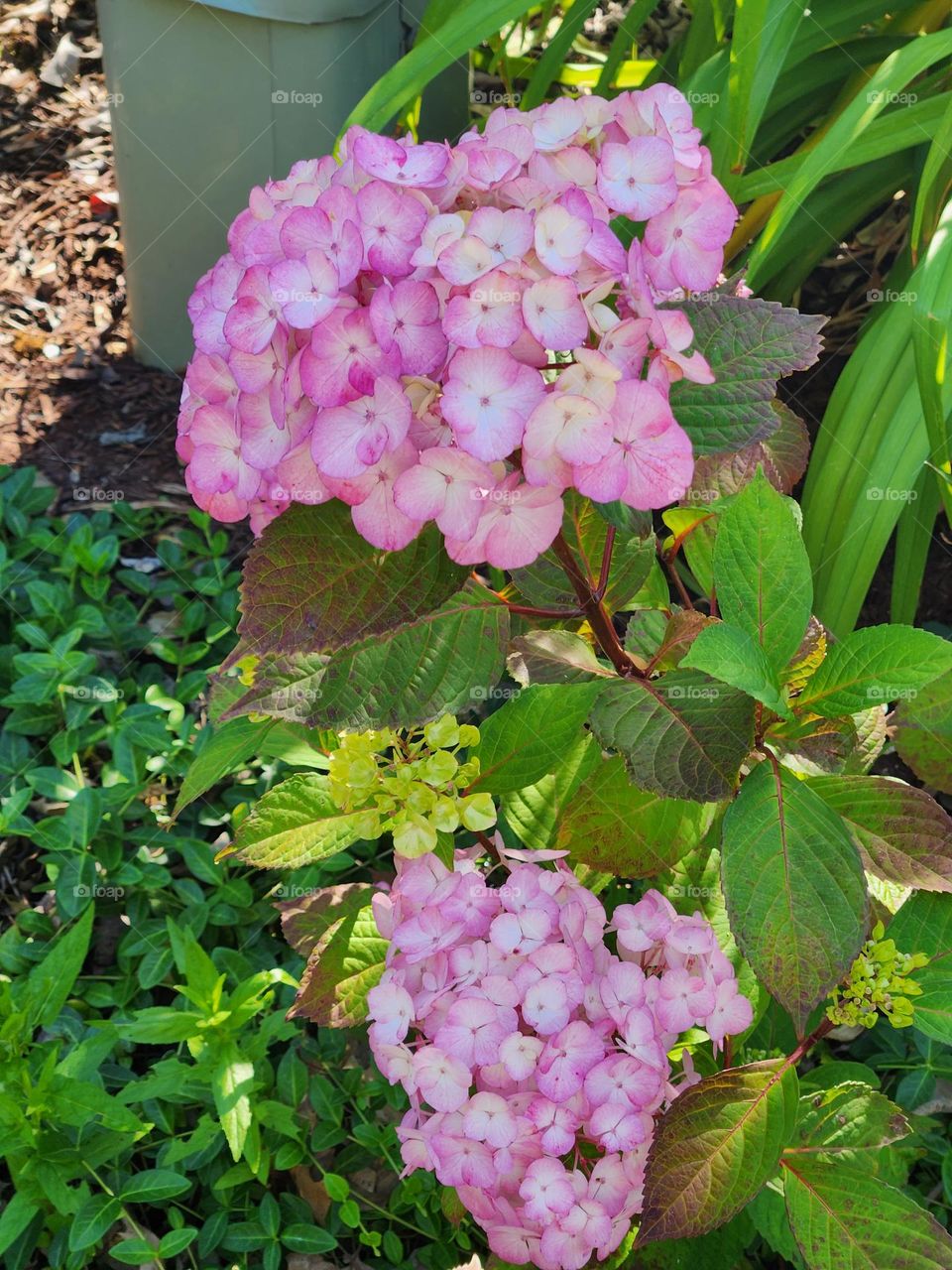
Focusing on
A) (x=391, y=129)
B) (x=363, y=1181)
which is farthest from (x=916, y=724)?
(x=391, y=129)

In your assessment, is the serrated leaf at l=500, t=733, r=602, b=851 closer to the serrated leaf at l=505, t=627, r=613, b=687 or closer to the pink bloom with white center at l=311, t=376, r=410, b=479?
the serrated leaf at l=505, t=627, r=613, b=687

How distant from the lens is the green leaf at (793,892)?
87 centimetres

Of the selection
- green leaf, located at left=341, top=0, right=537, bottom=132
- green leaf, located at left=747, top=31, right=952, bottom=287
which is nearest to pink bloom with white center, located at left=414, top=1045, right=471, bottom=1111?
green leaf, located at left=747, top=31, right=952, bottom=287

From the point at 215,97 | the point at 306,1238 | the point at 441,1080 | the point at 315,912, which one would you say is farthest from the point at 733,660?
A: the point at 215,97

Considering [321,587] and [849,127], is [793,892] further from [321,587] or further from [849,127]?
[849,127]

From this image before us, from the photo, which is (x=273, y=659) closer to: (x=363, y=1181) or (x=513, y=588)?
(x=513, y=588)

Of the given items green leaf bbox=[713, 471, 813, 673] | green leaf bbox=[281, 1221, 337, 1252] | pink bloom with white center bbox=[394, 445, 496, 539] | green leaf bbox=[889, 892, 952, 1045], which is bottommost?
green leaf bbox=[281, 1221, 337, 1252]

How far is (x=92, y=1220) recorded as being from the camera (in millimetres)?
1250

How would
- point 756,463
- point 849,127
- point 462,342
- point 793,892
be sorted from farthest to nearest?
point 849,127, point 756,463, point 793,892, point 462,342

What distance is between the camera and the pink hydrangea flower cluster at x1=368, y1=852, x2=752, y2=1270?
897 millimetres

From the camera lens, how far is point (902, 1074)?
5.00ft

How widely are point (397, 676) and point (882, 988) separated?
0.44 meters

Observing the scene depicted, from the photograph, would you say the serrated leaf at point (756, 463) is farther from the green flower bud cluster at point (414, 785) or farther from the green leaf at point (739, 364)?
the green flower bud cluster at point (414, 785)

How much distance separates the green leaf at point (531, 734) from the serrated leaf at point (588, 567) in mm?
76
